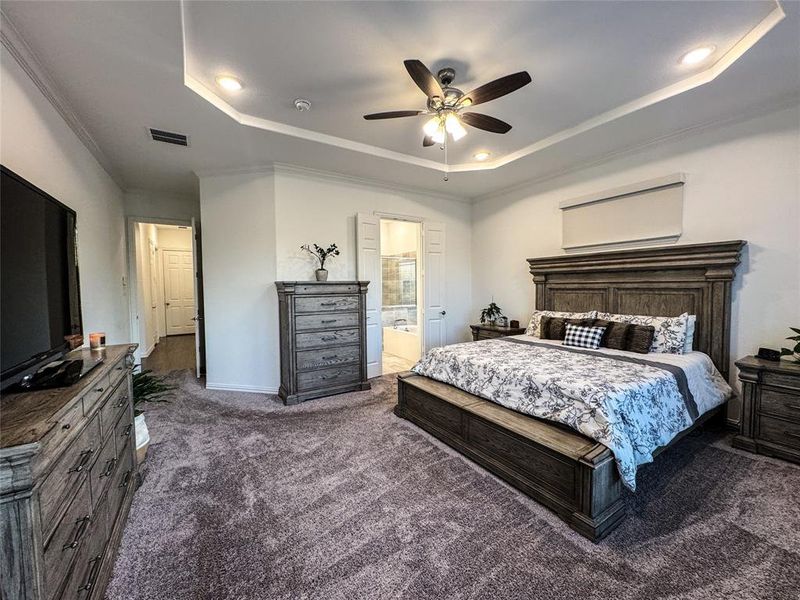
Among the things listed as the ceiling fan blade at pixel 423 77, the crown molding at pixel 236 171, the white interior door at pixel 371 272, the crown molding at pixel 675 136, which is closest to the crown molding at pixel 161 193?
the crown molding at pixel 236 171

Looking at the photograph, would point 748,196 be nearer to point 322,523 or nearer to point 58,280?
point 322,523

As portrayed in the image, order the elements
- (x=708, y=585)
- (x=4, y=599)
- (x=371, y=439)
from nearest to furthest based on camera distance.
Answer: (x=4, y=599), (x=708, y=585), (x=371, y=439)

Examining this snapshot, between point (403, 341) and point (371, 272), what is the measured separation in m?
1.84

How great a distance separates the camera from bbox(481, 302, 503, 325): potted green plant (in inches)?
194

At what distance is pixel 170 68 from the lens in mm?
2139

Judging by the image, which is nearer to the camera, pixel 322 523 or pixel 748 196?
pixel 322 523

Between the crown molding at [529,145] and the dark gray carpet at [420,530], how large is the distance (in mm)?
2721

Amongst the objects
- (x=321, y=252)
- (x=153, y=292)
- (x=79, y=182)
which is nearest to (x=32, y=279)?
(x=79, y=182)

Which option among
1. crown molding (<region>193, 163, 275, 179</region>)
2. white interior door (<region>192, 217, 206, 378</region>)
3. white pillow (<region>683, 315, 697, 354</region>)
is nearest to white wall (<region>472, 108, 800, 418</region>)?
white pillow (<region>683, 315, 697, 354</region>)

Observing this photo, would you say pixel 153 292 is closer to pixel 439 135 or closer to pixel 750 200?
pixel 439 135

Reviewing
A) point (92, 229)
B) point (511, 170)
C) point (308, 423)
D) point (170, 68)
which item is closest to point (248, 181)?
point (92, 229)

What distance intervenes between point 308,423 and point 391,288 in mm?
3942

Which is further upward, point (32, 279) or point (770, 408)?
point (32, 279)

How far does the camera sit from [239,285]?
4.04 m
